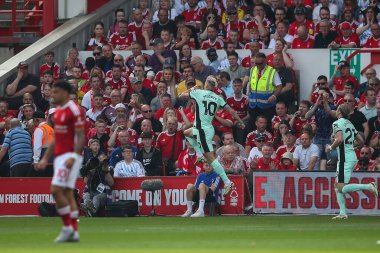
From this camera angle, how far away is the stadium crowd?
23797 mm

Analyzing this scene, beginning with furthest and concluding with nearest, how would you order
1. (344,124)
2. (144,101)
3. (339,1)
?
(339,1) → (144,101) → (344,124)

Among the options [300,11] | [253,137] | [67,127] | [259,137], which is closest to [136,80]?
[253,137]

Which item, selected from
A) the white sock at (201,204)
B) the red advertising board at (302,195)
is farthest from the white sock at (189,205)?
the red advertising board at (302,195)

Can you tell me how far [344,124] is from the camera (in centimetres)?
2045

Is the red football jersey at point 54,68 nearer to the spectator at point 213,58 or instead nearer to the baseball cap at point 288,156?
the spectator at point 213,58

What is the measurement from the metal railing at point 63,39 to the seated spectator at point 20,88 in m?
0.64

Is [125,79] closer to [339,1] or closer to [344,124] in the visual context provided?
[339,1]

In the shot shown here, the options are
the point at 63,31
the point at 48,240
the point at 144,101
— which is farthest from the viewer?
the point at 63,31

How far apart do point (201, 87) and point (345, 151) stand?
446 centimetres

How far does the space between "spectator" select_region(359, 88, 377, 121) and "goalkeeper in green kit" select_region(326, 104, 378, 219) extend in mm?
3376

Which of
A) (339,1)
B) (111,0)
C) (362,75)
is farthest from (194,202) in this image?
(111,0)

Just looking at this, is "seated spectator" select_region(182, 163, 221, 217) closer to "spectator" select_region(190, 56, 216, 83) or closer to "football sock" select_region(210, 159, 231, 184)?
"football sock" select_region(210, 159, 231, 184)

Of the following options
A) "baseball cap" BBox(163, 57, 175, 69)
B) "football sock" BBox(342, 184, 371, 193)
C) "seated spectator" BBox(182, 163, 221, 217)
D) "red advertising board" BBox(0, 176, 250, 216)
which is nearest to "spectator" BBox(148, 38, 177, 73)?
"baseball cap" BBox(163, 57, 175, 69)

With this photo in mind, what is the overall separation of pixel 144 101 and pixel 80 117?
37.3 ft
